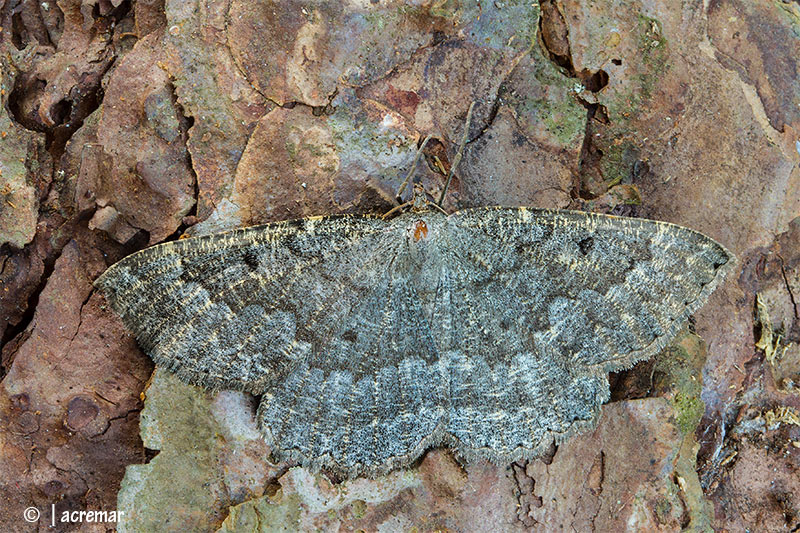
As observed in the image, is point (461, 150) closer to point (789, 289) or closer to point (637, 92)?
point (637, 92)

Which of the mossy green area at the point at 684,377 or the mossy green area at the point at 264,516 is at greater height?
the mossy green area at the point at 684,377

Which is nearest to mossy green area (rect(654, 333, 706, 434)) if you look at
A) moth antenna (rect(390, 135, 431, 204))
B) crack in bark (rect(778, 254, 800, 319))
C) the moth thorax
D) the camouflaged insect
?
the camouflaged insect

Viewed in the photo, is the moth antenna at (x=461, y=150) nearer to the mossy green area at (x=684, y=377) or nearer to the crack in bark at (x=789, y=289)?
the mossy green area at (x=684, y=377)

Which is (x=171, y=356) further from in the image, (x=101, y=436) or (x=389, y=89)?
(x=389, y=89)

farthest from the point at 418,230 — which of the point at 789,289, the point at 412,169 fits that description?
the point at 789,289

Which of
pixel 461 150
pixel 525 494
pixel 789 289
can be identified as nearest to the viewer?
pixel 525 494

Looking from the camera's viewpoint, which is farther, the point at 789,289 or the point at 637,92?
the point at 789,289

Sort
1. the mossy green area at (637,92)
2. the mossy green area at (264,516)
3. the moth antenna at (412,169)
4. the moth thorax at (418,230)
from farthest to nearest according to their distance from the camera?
the mossy green area at (637,92) < the moth antenna at (412,169) < the moth thorax at (418,230) < the mossy green area at (264,516)

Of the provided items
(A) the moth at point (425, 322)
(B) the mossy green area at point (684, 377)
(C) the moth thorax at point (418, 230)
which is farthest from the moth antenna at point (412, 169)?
(B) the mossy green area at point (684, 377)
